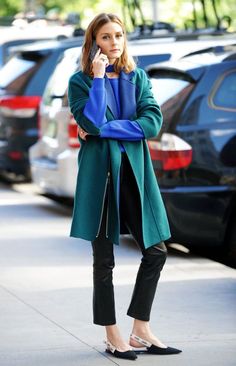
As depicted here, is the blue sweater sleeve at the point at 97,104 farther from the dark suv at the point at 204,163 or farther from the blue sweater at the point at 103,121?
the dark suv at the point at 204,163

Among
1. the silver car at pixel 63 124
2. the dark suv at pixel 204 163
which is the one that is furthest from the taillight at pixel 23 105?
the dark suv at pixel 204 163

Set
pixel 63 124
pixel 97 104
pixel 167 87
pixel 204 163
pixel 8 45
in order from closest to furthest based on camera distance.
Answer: pixel 97 104 → pixel 204 163 → pixel 167 87 → pixel 63 124 → pixel 8 45

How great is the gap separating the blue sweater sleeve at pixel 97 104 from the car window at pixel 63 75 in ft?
22.8

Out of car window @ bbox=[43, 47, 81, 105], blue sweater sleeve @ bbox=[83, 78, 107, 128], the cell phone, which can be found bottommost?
car window @ bbox=[43, 47, 81, 105]

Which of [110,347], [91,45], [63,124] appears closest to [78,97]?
[91,45]

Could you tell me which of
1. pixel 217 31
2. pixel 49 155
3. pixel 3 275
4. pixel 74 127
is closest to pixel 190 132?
pixel 3 275

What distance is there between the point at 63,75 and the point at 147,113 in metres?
7.28

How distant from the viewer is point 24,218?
43.3ft

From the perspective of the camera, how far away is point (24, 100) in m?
16.0

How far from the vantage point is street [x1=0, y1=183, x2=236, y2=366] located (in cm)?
699

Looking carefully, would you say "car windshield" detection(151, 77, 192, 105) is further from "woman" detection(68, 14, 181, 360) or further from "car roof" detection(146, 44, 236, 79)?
"woman" detection(68, 14, 181, 360)

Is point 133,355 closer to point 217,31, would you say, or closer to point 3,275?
point 3,275

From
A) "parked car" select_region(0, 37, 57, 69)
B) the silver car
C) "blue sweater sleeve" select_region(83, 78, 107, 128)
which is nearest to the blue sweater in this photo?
"blue sweater sleeve" select_region(83, 78, 107, 128)

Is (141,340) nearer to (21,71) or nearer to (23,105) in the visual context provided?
(23,105)
